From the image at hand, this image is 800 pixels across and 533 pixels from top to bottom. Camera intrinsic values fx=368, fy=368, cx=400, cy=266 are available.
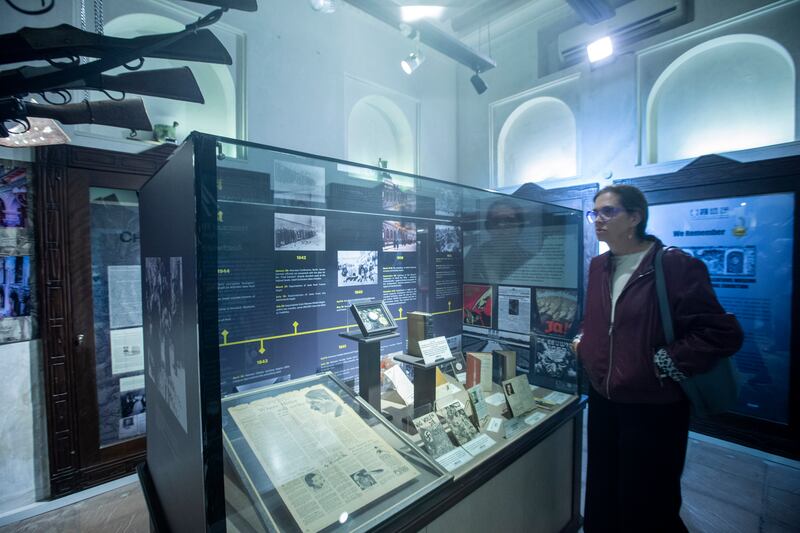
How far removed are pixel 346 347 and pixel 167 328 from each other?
2.78ft

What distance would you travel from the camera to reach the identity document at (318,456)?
1042 millimetres

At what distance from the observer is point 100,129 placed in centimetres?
271

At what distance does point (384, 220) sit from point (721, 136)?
3.36 m

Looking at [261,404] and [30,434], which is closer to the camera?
[261,404]

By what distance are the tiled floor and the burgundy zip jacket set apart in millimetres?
1488

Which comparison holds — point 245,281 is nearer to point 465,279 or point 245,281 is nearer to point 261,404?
point 261,404

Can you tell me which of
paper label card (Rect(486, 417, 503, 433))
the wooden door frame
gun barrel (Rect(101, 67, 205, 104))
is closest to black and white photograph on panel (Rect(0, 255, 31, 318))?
the wooden door frame

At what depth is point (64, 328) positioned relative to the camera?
253 centimetres

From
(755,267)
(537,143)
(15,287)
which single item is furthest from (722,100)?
(15,287)

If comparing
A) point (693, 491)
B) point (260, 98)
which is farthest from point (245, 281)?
point (693, 491)

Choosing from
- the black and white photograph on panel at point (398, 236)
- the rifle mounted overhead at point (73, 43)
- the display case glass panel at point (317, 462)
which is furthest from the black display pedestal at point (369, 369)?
the rifle mounted overhead at point (73, 43)

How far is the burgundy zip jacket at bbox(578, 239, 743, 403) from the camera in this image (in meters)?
1.44

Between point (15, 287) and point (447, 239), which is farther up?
point (447, 239)

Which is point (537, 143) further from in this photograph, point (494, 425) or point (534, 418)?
point (494, 425)
